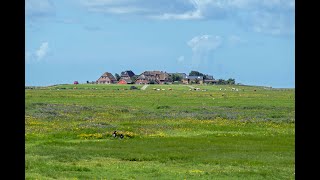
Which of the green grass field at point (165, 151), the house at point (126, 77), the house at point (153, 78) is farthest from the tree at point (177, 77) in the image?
the green grass field at point (165, 151)

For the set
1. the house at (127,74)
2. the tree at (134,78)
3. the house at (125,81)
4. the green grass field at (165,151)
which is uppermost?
the house at (127,74)

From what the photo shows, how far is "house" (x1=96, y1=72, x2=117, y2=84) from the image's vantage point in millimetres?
184875

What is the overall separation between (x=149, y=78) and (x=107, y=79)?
48.0 feet

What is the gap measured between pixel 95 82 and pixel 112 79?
10358 millimetres

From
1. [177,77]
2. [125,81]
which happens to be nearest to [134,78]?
[125,81]

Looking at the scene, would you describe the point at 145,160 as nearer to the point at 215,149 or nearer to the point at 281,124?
the point at 215,149

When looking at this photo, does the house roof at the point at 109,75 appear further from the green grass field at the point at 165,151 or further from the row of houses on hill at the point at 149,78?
the green grass field at the point at 165,151

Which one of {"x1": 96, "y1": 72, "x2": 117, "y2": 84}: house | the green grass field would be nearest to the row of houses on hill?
{"x1": 96, "y1": 72, "x2": 117, "y2": 84}: house

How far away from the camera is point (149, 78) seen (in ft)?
607

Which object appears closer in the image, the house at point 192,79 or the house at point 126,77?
the house at point 126,77

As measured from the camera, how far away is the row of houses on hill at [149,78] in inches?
7239

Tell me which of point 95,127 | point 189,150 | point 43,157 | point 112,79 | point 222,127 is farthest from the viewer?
point 112,79
